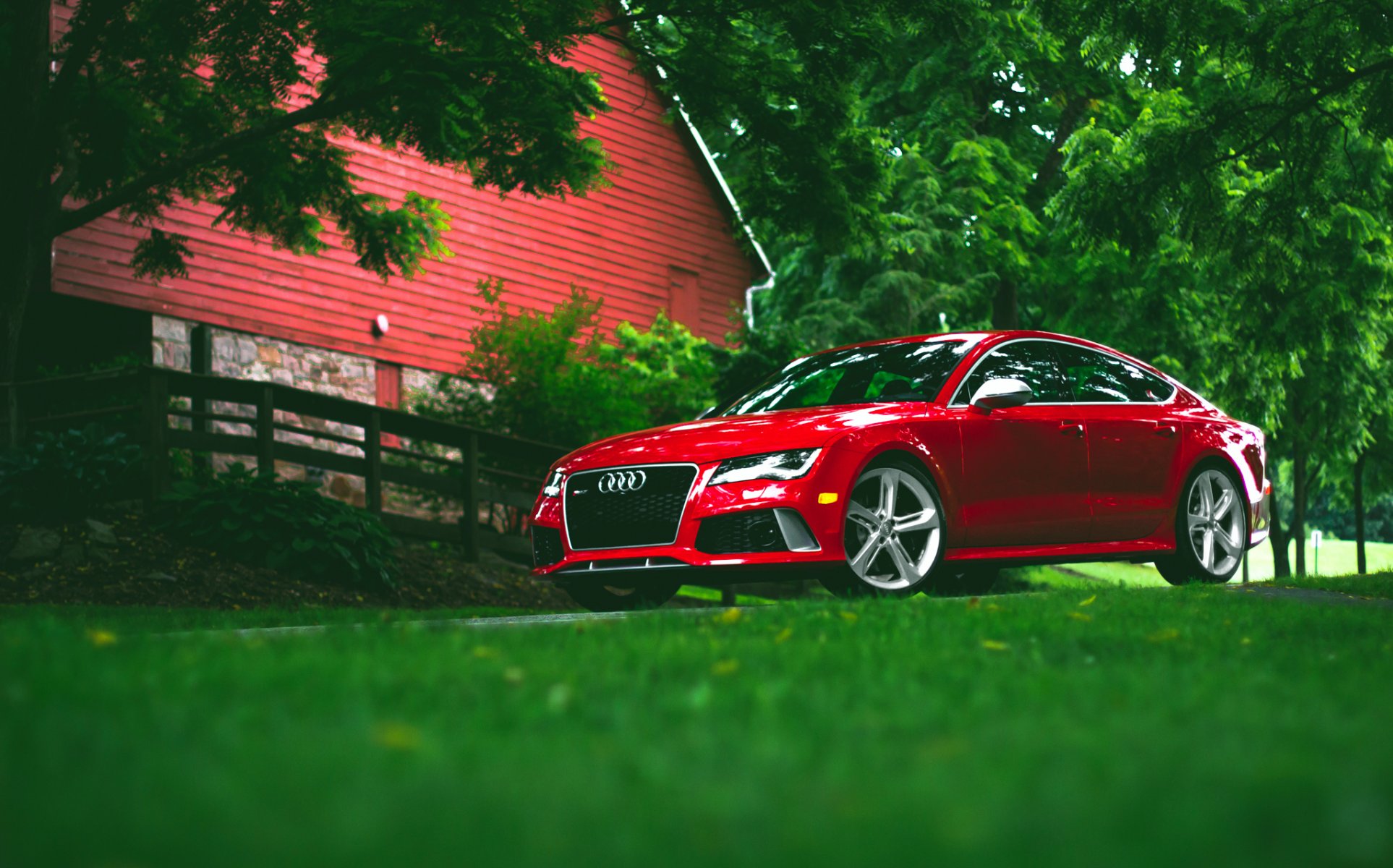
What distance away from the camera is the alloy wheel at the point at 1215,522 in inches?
380

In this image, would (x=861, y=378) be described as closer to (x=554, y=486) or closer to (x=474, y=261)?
(x=554, y=486)

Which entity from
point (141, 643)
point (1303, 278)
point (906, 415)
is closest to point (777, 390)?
point (906, 415)

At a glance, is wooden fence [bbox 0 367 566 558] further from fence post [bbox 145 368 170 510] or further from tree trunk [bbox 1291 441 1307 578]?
tree trunk [bbox 1291 441 1307 578]

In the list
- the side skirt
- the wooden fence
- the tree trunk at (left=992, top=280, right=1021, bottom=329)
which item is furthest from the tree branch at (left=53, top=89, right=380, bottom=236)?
the tree trunk at (left=992, top=280, right=1021, bottom=329)

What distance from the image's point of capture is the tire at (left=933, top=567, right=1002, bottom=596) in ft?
34.6

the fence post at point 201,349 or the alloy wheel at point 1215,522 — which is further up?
the fence post at point 201,349

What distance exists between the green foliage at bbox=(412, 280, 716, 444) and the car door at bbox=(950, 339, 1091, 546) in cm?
853

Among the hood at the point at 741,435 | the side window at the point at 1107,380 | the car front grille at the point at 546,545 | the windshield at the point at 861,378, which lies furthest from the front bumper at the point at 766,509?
the side window at the point at 1107,380

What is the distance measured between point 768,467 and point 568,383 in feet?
32.3

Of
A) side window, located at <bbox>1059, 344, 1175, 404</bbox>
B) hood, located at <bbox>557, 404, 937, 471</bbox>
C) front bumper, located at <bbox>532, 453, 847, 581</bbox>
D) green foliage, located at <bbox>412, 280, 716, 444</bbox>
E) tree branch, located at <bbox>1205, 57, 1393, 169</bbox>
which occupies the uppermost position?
tree branch, located at <bbox>1205, 57, 1393, 169</bbox>

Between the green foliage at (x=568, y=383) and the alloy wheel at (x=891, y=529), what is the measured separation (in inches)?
363

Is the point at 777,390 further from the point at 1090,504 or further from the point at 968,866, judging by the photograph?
the point at 968,866

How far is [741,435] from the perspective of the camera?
7719 millimetres

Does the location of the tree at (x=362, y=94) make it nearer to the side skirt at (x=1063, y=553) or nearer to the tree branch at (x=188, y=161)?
the tree branch at (x=188, y=161)
